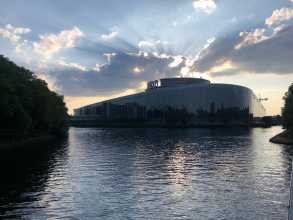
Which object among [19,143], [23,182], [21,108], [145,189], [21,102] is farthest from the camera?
[21,102]

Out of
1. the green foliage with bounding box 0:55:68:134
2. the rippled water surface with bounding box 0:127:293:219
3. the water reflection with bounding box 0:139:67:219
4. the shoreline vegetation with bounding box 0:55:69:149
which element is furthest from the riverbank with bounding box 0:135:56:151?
the rippled water surface with bounding box 0:127:293:219

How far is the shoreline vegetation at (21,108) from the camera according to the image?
84000mm

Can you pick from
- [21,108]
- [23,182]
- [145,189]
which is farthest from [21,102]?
[145,189]

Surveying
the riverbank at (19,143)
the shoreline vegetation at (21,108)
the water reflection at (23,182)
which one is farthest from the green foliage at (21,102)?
the water reflection at (23,182)

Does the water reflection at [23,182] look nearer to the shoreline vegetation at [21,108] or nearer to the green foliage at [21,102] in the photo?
the green foliage at [21,102]

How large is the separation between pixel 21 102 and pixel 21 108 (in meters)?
8.66

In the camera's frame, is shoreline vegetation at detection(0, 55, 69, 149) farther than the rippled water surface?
Yes

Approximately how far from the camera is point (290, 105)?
343ft

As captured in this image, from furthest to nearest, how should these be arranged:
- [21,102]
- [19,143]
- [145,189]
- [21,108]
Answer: [21,102], [19,143], [21,108], [145,189]

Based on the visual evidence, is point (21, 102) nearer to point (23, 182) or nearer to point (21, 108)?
point (21, 108)

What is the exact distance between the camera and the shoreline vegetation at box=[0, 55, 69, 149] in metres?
84.0

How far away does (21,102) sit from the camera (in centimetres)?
9606

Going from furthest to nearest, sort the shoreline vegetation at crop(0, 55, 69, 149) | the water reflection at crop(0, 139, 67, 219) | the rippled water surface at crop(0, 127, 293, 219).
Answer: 1. the shoreline vegetation at crop(0, 55, 69, 149)
2. the water reflection at crop(0, 139, 67, 219)
3. the rippled water surface at crop(0, 127, 293, 219)

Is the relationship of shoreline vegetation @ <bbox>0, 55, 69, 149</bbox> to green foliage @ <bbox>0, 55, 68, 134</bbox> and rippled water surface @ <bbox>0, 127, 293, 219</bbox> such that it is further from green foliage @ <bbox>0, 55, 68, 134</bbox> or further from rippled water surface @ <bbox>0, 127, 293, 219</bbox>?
rippled water surface @ <bbox>0, 127, 293, 219</bbox>
